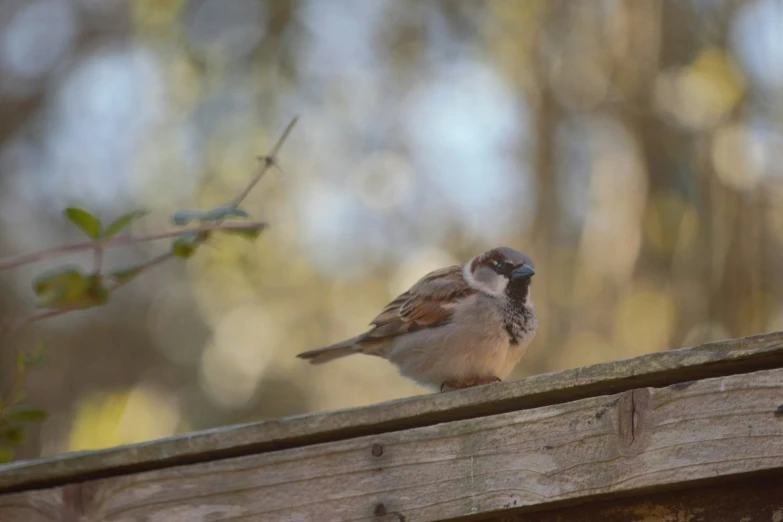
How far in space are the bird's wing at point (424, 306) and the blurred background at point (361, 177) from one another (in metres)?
2.03

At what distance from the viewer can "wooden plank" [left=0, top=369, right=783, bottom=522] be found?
4.88 ft

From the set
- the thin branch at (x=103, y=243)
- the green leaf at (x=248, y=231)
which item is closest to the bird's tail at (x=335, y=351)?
the green leaf at (x=248, y=231)

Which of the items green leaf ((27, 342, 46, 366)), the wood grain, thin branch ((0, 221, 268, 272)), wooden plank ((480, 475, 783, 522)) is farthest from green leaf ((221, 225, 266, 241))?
wooden plank ((480, 475, 783, 522))

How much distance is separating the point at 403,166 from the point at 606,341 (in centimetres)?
175

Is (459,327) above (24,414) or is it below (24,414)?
above

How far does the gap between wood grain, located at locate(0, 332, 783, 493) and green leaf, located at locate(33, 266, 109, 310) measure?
32 cm

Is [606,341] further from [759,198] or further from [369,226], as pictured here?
[369,226]

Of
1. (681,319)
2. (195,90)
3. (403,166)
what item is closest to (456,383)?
(681,319)

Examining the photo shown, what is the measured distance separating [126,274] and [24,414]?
0.45m

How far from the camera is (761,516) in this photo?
1.53m

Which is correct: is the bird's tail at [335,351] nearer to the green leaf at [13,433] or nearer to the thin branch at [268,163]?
the green leaf at [13,433]

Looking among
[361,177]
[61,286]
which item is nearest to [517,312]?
[61,286]

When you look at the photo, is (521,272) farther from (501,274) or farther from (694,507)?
(694,507)

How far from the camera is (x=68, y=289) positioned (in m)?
1.58
